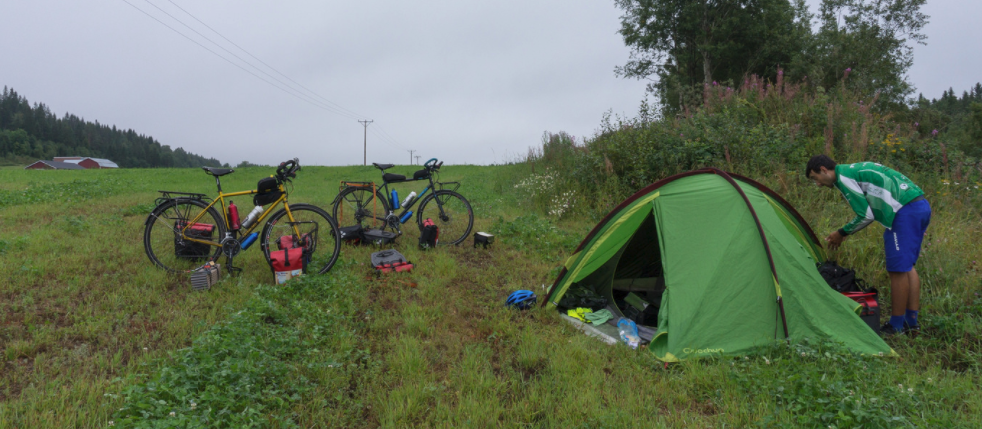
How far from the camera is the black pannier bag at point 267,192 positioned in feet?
16.3

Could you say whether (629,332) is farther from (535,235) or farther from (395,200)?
(395,200)

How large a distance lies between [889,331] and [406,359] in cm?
408

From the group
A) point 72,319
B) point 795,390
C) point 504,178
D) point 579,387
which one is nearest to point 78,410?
point 72,319

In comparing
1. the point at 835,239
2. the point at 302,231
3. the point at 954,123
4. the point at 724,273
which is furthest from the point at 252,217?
the point at 954,123

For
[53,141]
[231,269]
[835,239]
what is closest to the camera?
[835,239]

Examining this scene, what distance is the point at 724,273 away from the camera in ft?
11.1

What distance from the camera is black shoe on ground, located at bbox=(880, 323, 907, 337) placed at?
142 inches

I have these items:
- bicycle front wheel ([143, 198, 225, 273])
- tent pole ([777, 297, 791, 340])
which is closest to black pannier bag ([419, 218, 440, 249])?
bicycle front wheel ([143, 198, 225, 273])

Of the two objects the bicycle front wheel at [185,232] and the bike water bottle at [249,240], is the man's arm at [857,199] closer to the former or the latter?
the bike water bottle at [249,240]

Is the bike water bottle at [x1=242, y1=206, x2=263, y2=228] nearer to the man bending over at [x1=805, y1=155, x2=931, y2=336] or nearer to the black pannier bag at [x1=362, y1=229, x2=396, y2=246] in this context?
the black pannier bag at [x1=362, y1=229, x2=396, y2=246]

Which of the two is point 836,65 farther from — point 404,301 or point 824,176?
point 404,301

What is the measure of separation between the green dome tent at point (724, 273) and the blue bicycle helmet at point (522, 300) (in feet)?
0.57

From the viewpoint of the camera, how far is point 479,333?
3.76m

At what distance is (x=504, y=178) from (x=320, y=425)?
1253cm
